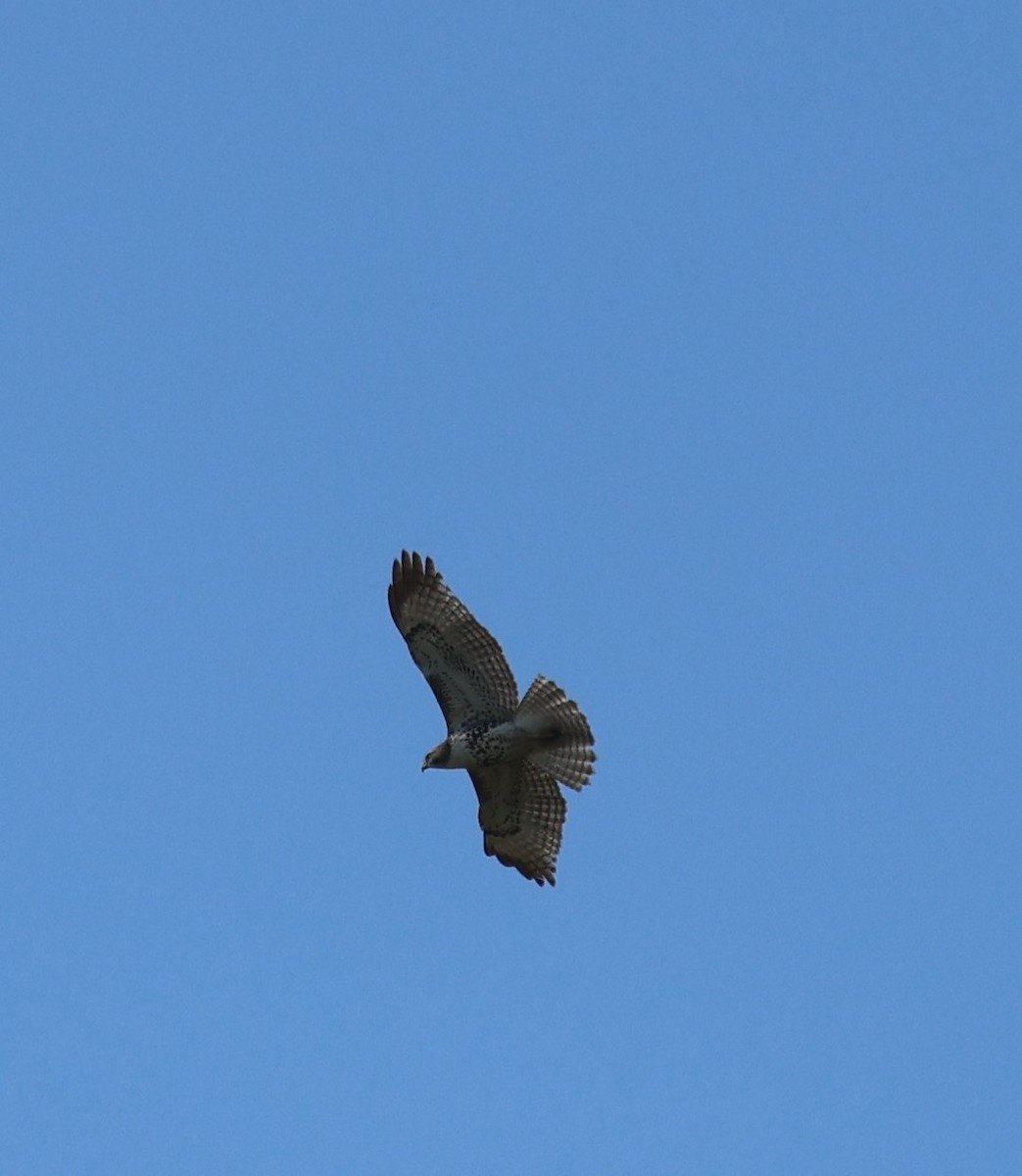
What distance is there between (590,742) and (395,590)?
261cm

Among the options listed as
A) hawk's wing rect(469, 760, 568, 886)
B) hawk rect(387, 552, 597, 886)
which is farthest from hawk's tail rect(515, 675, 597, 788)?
hawk's wing rect(469, 760, 568, 886)

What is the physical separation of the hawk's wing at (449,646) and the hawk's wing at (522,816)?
91 centimetres

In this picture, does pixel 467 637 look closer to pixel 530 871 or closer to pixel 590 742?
pixel 590 742

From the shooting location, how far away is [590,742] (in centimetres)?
2247

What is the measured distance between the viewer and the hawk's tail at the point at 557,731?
2205 cm

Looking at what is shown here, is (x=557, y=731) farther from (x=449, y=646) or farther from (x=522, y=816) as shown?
(x=522, y=816)

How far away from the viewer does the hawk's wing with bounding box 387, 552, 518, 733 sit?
22266mm

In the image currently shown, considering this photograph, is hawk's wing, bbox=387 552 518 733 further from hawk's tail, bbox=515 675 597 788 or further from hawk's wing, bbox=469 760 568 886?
hawk's wing, bbox=469 760 568 886

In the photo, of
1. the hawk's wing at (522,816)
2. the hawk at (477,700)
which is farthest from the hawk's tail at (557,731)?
the hawk's wing at (522,816)

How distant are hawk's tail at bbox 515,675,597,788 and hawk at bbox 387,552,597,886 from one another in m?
0.01

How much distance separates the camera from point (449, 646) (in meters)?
22.4

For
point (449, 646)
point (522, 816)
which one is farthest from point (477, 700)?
point (522, 816)

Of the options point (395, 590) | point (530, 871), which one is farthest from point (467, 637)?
point (530, 871)

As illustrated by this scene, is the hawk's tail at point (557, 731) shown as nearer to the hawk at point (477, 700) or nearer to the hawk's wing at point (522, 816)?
the hawk at point (477, 700)
